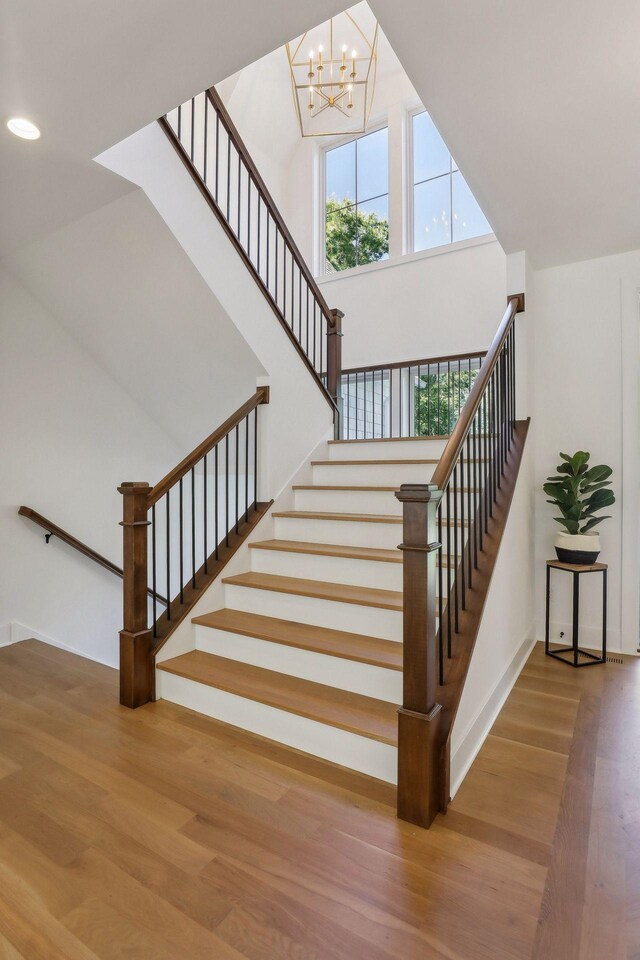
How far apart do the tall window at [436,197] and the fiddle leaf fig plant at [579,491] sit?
3.01 m

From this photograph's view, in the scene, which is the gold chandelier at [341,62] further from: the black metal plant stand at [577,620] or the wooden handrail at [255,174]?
the black metal plant stand at [577,620]

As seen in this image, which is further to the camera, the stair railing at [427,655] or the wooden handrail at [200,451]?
the wooden handrail at [200,451]

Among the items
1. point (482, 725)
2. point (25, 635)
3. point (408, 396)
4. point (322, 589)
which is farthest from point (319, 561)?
point (408, 396)

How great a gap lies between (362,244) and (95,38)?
4.53 meters

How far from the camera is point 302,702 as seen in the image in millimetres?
2121

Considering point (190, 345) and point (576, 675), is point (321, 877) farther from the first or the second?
point (190, 345)

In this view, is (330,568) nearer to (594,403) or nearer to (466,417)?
(466,417)

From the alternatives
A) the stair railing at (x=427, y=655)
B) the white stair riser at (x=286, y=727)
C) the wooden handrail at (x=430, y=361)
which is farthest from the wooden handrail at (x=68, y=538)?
the wooden handrail at (x=430, y=361)

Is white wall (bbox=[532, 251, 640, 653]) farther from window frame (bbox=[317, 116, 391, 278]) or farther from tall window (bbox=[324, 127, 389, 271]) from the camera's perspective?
window frame (bbox=[317, 116, 391, 278])

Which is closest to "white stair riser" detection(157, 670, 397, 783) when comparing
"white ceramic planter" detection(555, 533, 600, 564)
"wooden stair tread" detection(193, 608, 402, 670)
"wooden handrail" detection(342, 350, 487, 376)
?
"wooden stair tread" detection(193, 608, 402, 670)

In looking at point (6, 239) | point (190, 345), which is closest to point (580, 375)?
point (190, 345)

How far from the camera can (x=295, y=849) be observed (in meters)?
1.55

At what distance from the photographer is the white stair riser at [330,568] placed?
2648 mm

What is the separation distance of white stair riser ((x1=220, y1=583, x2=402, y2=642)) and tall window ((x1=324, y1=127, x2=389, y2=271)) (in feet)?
14.3
